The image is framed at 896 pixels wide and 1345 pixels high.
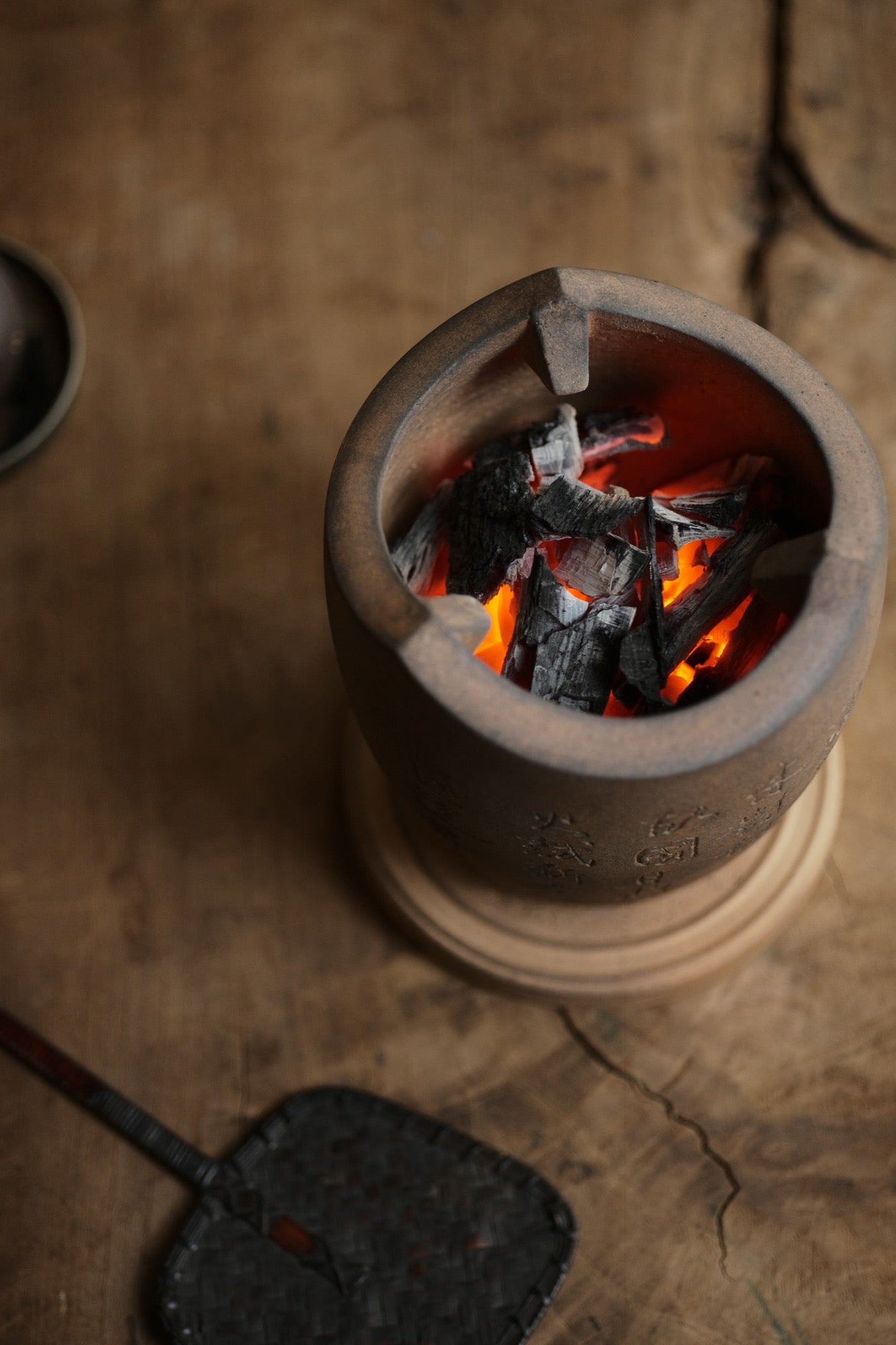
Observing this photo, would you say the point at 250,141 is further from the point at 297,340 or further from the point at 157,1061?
the point at 157,1061

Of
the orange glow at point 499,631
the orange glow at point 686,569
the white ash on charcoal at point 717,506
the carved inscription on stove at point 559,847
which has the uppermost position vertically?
the white ash on charcoal at point 717,506

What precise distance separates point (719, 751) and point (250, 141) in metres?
1.32

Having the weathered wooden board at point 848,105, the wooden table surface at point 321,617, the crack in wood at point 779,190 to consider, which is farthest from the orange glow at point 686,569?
the weathered wooden board at point 848,105

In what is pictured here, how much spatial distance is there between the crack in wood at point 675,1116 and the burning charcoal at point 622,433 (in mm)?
643

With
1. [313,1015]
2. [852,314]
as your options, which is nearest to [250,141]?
[852,314]

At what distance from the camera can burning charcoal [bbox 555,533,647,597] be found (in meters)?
1.04

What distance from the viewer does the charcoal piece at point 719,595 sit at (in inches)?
39.8

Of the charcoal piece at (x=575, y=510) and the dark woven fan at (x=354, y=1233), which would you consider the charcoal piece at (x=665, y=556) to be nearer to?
the charcoal piece at (x=575, y=510)

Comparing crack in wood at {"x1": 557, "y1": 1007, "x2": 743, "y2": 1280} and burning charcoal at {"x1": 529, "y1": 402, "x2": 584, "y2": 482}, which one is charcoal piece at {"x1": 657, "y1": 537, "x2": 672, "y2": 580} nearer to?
burning charcoal at {"x1": 529, "y1": 402, "x2": 584, "y2": 482}

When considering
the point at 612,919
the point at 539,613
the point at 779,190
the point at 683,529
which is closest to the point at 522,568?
the point at 539,613

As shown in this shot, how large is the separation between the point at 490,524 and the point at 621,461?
8.7 inches

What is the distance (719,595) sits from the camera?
102cm

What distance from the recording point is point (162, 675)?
148 centimetres

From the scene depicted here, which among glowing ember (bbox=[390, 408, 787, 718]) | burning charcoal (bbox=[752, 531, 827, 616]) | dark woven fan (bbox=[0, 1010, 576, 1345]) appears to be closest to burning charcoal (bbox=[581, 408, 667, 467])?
glowing ember (bbox=[390, 408, 787, 718])
